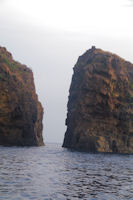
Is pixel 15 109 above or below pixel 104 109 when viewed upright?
below

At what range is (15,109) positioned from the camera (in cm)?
9200

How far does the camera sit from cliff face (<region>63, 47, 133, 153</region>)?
87250 millimetres

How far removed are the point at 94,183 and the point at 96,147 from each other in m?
56.8

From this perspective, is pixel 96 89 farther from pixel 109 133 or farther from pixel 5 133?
pixel 5 133

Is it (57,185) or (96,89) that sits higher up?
(96,89)

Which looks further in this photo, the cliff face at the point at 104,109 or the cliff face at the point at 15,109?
the cliff face at the point at 15,109

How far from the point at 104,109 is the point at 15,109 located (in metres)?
28.2

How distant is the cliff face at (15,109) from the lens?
89.5m

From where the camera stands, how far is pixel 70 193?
19.6m

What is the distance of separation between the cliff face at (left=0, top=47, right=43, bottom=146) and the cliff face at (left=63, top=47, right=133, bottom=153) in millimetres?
14752

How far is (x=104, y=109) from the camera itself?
302 feet

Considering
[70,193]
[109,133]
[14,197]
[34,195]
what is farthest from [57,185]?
[109,133]

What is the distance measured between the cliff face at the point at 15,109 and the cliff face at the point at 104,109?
1475cm

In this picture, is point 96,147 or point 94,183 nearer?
point 94,183
